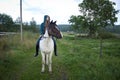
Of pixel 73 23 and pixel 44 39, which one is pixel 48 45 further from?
pixel 73 23

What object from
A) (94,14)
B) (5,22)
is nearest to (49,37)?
(5,22)

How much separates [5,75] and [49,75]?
1.82 m

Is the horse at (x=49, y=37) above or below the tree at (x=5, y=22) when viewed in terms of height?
below

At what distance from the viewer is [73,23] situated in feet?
219

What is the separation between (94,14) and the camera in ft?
209

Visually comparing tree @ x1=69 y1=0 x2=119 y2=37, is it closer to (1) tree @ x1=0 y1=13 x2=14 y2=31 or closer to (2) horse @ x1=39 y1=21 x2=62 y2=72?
(1) tree @ x1=0 y1=13 x2=14 y2=31

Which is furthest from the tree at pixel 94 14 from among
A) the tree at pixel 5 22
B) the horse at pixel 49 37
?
the horse at pixel 49 37

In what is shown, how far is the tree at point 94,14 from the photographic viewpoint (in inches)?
2473

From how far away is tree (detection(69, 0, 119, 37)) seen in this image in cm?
6281

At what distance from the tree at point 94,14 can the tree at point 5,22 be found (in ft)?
71.9

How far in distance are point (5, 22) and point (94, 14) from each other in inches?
1083

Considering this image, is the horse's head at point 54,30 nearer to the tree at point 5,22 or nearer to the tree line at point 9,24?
the tree line at point 9,24

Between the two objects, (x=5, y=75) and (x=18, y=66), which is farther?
(x=18, y=66)

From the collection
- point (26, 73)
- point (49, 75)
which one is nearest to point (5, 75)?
point (26, 73)
